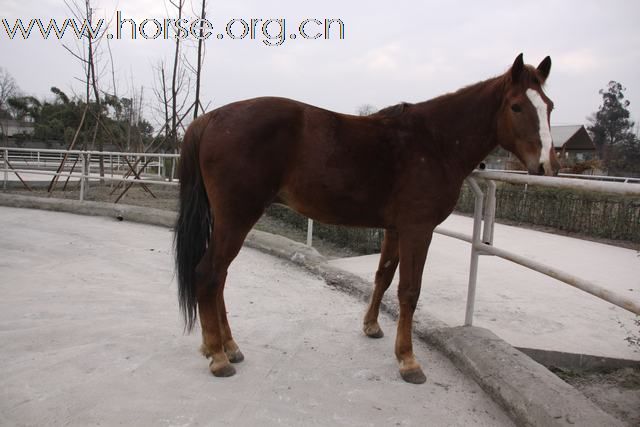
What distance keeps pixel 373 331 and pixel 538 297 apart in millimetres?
2349

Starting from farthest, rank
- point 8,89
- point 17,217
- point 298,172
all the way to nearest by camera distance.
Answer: point 8,89 < point 17,217 < point 298,172

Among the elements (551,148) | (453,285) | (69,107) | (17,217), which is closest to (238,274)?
(453,285)

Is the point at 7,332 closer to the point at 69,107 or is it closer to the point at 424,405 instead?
the point at 424,405

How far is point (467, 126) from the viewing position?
233 cm

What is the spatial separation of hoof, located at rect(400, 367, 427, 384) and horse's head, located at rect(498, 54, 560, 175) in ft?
4.08

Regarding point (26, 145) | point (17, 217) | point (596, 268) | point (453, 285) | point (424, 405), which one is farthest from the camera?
point (26, 145)

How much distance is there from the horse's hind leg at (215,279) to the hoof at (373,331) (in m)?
1.00

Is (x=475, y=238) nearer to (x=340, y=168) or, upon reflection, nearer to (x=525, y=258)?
(x=525, y=258)

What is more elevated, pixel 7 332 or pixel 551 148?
pixel 551 148

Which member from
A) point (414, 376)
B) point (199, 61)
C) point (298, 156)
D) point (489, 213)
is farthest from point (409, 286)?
point (199, 61)

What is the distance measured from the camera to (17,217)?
6.32 m

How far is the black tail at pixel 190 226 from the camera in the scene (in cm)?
230

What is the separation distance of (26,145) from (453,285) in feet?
108

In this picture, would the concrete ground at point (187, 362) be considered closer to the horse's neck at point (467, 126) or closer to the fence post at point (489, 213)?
the fence post at point (489, 213)
